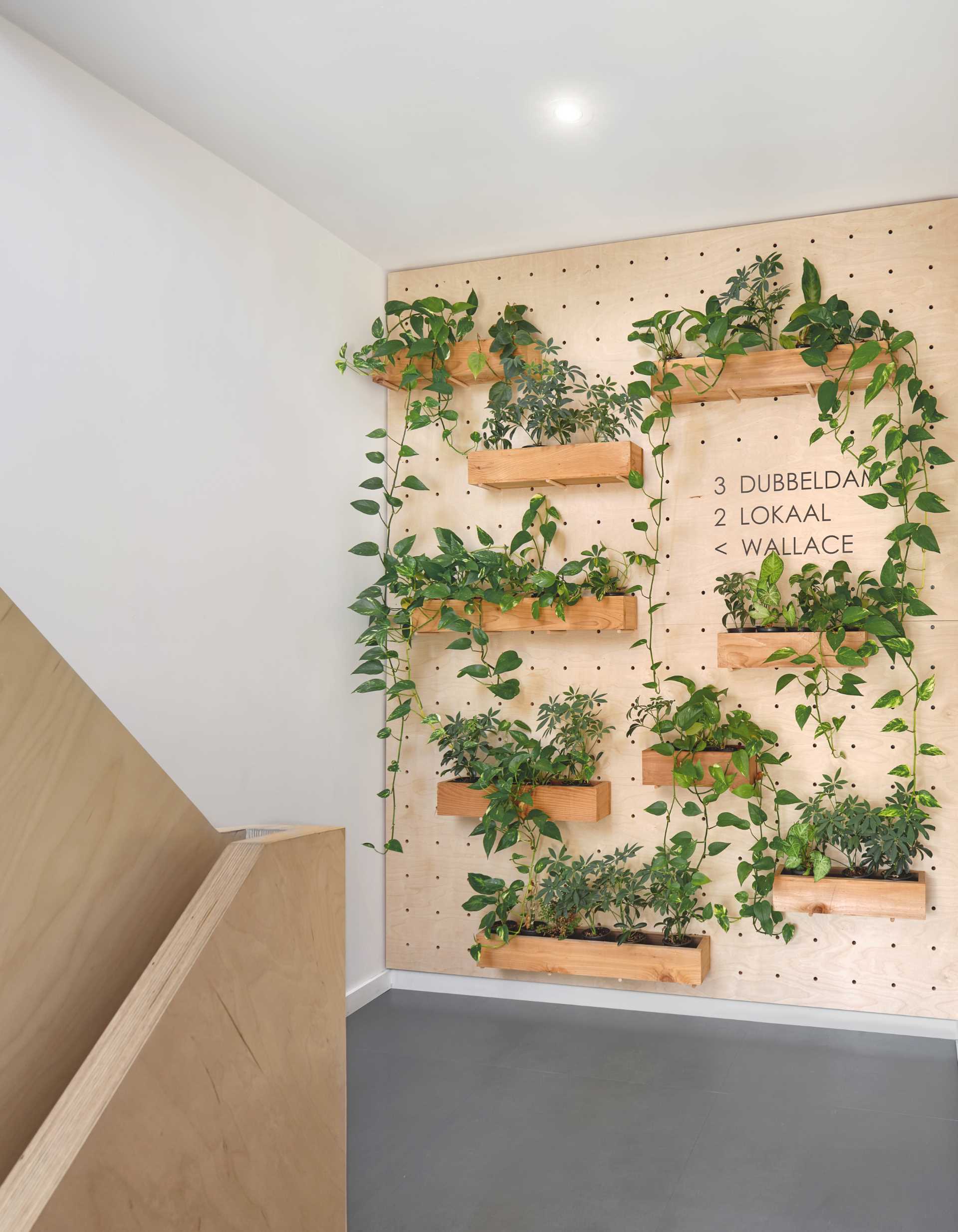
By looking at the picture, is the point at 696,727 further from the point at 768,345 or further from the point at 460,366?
the point at 460,366

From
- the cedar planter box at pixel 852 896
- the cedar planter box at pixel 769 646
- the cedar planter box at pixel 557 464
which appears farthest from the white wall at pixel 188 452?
the cedar planter box at pixel 852 896

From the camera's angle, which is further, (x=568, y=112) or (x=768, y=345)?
(x=768, y=345)

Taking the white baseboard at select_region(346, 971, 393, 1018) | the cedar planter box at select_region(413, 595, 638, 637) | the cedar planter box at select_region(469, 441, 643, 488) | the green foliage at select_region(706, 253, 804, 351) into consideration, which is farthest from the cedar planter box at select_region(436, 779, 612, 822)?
the green foliage at select_region(706, 253, 804, 351)

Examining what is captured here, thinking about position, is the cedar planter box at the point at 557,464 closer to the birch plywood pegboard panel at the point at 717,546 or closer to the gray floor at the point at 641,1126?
the birch plywood pegboard panel at the point at 717,546

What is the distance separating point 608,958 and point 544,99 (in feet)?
8.83

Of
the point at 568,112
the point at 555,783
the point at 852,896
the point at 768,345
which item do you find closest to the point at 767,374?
the point at 768,345

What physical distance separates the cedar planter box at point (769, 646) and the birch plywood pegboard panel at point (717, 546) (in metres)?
0.22

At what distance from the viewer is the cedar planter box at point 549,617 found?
353cm

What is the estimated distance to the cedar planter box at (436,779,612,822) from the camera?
138 inches

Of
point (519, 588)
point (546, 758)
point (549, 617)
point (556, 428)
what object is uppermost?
point (556, 428)

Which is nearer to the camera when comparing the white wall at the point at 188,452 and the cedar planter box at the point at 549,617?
the white wall at the point at 188,452

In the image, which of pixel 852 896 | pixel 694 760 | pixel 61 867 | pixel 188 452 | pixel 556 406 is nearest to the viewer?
pixel 61 867

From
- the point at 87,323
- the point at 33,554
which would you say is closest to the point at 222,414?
the point at 87,323

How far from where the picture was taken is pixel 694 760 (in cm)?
344
